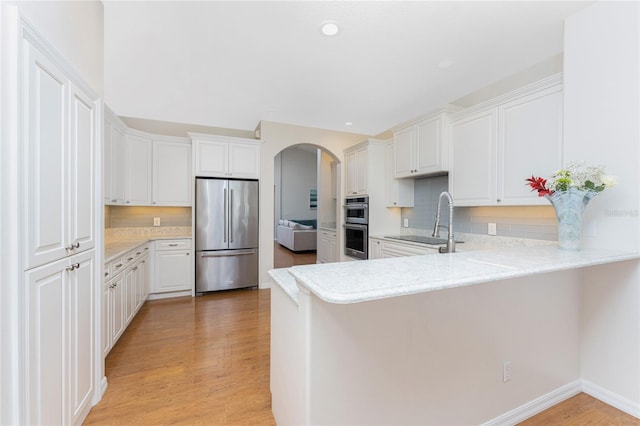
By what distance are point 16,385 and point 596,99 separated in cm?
350

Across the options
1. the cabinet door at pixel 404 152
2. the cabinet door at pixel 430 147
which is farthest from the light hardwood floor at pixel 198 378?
the cabinet door at pixel 404 152

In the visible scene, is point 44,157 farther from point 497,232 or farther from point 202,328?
point 497,232

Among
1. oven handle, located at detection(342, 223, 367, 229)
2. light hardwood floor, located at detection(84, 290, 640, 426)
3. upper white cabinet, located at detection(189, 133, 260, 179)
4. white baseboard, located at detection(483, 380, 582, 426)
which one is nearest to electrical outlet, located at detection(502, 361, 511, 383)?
white baseboard, located at detection(483, 380, 582, 426)

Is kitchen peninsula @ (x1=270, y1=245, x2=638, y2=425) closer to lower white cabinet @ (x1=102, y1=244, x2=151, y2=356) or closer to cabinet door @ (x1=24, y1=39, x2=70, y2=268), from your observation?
cabinet door @ (x1=24, y1=39, x2=70, y2=268)

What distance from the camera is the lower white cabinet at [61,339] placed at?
3.79 ft

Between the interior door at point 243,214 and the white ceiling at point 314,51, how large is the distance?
3.80 ft

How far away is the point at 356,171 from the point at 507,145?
7.65 ft

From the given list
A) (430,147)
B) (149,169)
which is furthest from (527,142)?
(149,169)

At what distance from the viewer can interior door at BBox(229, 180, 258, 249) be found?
13.6 ft

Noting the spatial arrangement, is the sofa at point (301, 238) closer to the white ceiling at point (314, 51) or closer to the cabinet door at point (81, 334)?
the white ceiling at point (314, 51)

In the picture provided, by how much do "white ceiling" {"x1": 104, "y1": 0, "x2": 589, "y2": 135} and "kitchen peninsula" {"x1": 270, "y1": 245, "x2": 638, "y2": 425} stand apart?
178cm

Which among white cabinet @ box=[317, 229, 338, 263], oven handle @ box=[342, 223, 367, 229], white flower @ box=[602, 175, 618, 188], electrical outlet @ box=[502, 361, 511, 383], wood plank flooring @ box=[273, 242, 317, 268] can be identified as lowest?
wood plank flooring @ box=[273, 242, 317, 268]

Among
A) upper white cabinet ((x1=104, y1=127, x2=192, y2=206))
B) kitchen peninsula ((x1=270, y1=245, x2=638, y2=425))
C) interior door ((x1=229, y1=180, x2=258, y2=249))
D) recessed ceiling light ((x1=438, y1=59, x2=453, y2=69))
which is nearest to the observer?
kitchen peninsula ((x1=270, y1=245, x2=638, y2=425))

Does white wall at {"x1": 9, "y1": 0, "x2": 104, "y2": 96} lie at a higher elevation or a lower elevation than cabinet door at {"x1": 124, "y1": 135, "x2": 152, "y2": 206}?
higher
